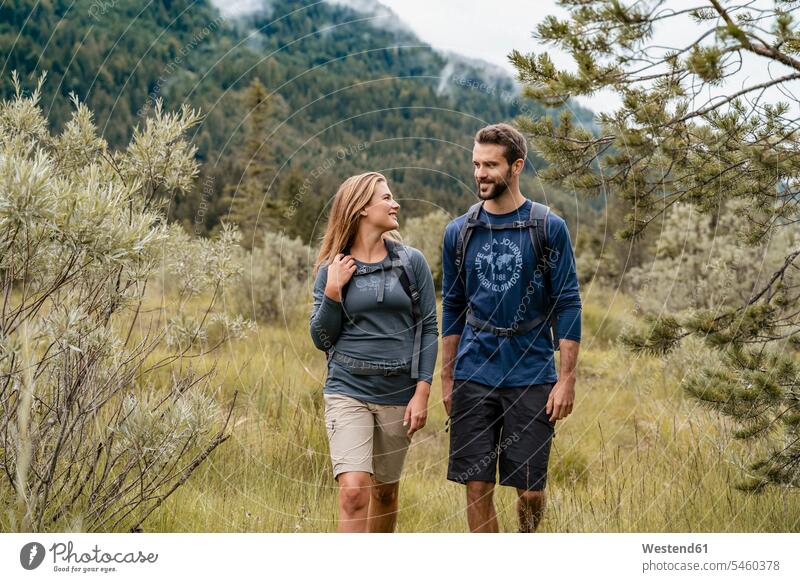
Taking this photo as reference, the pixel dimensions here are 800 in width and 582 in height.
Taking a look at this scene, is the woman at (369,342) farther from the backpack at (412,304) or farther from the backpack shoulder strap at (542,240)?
the backpack shoulder strap at (542,240)

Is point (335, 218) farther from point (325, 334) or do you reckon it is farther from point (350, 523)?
point (350, 523)

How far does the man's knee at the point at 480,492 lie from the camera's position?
428 cm

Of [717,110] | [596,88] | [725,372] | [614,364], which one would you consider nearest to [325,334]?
[596,88]

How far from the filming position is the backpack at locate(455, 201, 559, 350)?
4168mm

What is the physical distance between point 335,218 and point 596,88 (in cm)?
151

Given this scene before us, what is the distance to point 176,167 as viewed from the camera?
4828 mm

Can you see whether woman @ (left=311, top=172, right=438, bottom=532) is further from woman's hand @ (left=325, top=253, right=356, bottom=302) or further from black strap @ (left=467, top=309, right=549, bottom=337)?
black strap @ (left=467, top=309, right=549, bottom=337)

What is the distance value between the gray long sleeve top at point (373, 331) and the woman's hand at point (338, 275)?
43 millimetres

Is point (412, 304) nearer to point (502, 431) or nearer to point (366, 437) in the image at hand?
point (366, 437)

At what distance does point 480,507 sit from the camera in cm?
429

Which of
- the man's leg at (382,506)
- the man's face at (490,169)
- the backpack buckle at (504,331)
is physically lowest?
the man's leg at (382,506)
